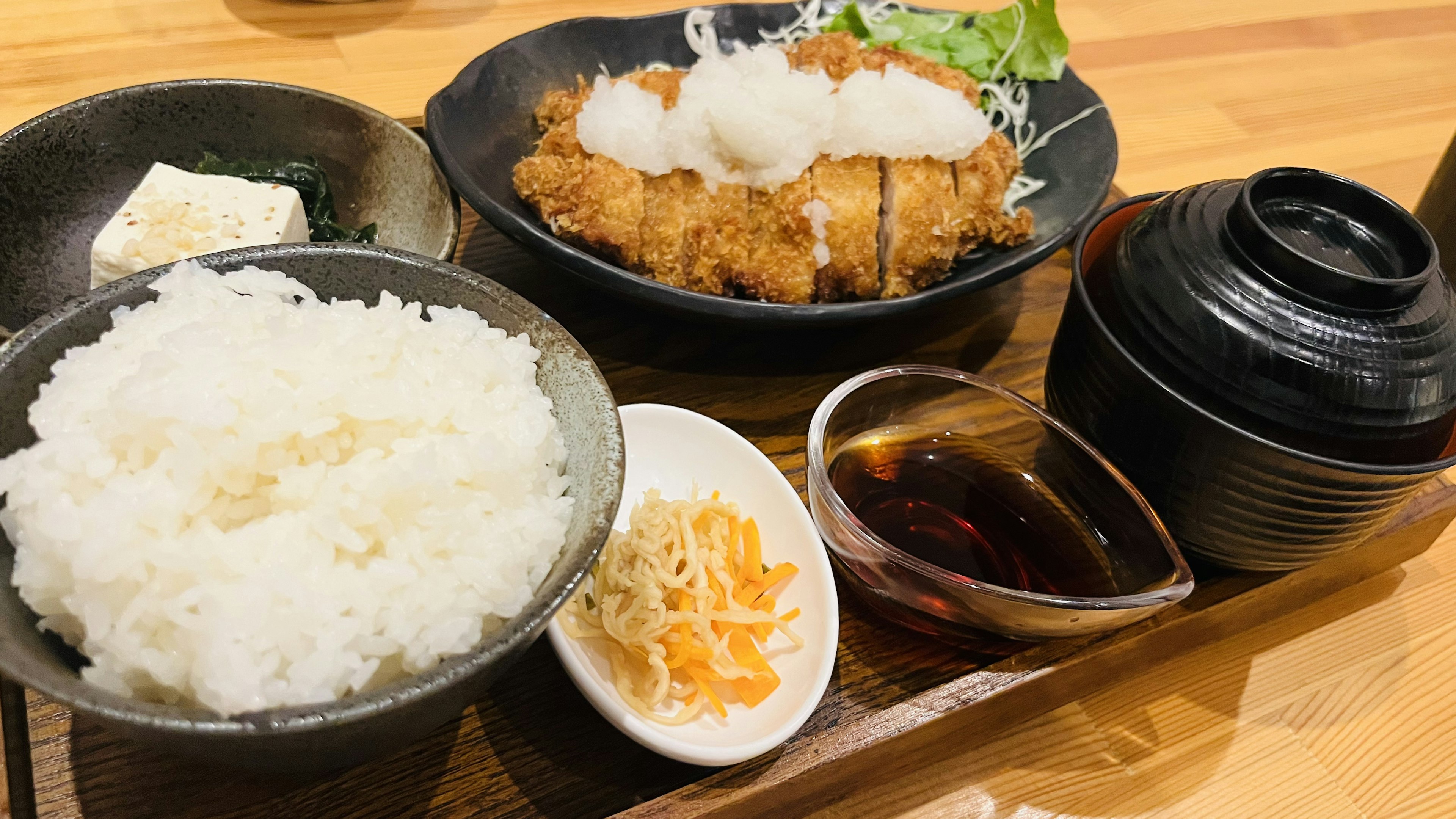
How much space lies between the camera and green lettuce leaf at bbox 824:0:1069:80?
97.5 inches

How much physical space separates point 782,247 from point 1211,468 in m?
0.91

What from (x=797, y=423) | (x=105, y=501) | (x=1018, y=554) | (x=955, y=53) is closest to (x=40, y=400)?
(x=105, y=501)

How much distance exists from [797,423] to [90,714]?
1221 mm

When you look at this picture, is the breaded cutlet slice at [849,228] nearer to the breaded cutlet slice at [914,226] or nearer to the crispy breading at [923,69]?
the breaded cutlet slice at [914,226]

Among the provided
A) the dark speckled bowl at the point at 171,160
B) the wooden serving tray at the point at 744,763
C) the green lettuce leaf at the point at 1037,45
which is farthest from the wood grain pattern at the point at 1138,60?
the wooden serving tray at the point at 744,763

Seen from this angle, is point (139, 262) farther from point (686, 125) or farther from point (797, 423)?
point (797, 423)

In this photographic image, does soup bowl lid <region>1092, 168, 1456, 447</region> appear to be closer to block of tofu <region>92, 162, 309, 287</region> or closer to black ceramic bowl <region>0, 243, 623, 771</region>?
black ceramic bowl <region>0, 243, 623, 771</region>

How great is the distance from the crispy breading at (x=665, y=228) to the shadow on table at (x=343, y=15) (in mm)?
1334

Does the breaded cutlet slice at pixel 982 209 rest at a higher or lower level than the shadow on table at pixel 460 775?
higher

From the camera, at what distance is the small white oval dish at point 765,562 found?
3.91 ft

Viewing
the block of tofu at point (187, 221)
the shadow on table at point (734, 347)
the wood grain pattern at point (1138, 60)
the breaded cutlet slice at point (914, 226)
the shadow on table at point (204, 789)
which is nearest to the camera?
the shadow on table at point (204, 789)

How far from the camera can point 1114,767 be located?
56.8 inches

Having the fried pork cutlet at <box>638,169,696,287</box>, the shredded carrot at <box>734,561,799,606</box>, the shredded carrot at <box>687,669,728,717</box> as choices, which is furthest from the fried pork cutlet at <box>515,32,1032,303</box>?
the shredded carrot at <box>687,669,728,717</box>

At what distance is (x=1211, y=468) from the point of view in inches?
54.3
